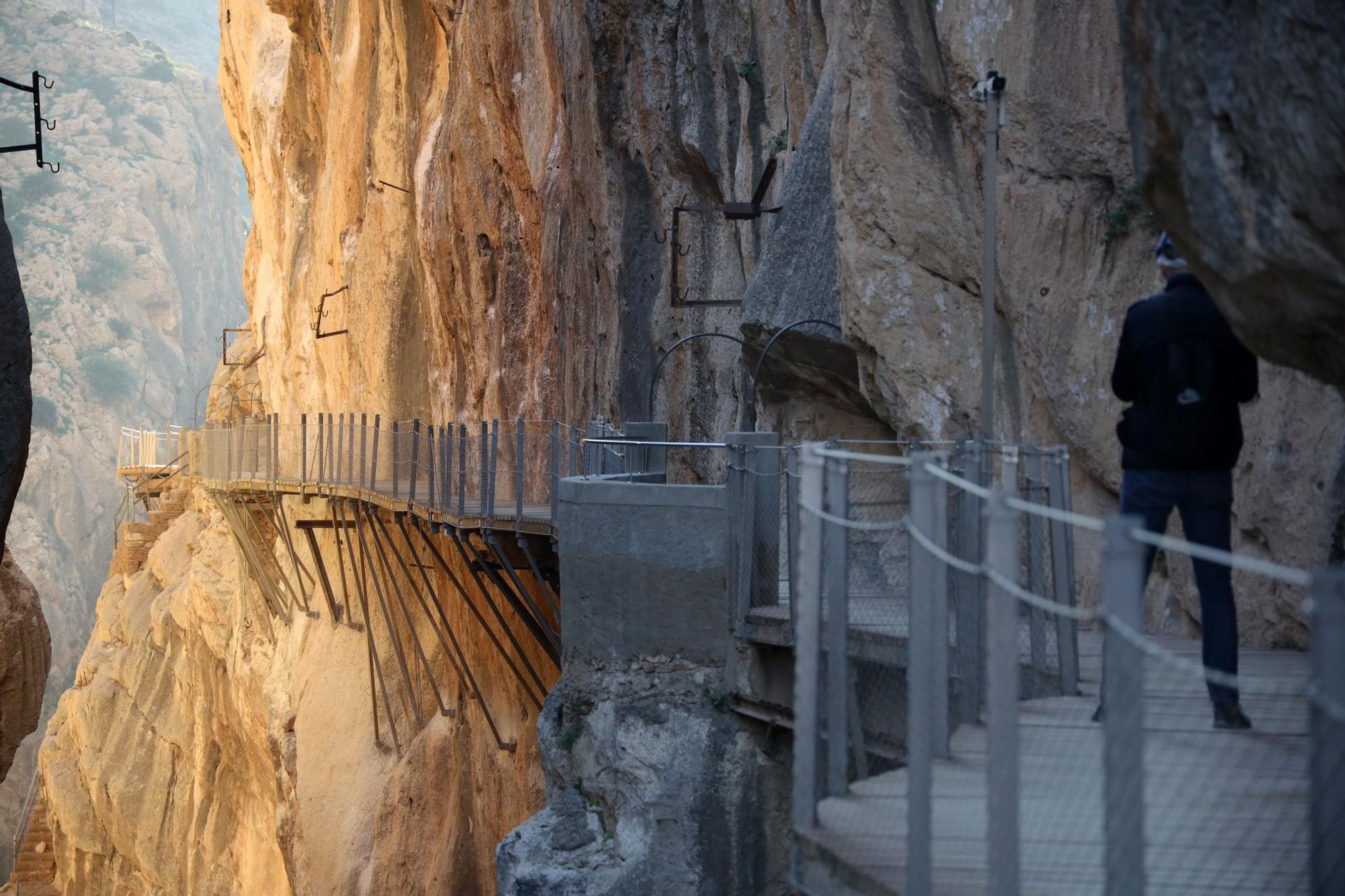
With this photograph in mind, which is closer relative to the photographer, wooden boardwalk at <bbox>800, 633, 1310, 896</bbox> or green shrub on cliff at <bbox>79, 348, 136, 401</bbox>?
wooden boardwalk at <bbox>800, 633, 1310, 896</bbox>

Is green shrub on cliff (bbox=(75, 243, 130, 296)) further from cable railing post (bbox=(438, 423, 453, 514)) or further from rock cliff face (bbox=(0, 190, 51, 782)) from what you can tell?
cable railing post (bbox=(438, 423, 453, 514))

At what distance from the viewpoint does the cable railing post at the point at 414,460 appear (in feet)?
54.9

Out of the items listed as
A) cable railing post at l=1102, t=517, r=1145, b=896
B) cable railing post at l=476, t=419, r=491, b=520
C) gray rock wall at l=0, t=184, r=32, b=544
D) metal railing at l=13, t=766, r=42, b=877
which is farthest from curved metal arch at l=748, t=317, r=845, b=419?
metal railing at l=13, t=766, r=42, b=877

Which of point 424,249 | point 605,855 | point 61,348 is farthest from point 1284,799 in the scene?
point 61,348

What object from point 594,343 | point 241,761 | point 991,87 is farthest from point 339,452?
point 991,87

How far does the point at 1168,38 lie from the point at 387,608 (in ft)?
52.4

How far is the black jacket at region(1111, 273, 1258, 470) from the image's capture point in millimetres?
5098

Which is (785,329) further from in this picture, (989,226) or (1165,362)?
(1165,362)

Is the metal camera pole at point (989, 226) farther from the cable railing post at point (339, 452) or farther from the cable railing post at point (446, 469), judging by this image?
the cable railing post at point (339, 452)

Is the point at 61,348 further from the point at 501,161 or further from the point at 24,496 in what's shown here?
the point at 501,161

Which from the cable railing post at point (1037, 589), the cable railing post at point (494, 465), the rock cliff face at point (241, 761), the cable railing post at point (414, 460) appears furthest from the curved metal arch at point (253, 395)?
the cable railing post at point (1037, 589)

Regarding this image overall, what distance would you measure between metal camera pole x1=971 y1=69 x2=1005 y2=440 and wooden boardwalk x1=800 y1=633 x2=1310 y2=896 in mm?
3063

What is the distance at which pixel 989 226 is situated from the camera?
8.31 m

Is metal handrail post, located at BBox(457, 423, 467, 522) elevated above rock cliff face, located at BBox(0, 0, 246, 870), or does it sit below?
below
